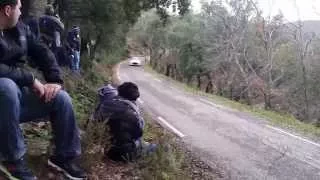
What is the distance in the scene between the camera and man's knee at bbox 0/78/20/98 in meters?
3.17

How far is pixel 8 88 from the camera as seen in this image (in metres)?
3.19

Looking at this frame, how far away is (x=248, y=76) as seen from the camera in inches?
1499

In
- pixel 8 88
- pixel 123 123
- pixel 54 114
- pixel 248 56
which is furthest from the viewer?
pixel 248 56

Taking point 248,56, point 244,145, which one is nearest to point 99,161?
point 244,145

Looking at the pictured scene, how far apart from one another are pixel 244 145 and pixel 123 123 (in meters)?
4.80

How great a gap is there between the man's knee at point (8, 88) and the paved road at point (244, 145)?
418cm

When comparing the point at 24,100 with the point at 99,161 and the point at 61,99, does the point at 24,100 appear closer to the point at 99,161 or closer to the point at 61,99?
the point at 61,99

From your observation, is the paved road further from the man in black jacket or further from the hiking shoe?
the man in black jacket

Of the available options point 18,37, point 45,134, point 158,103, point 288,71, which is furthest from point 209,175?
point 288,71

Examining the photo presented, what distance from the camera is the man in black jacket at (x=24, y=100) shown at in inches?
125

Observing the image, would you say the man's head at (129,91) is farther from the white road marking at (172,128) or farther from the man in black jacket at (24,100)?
the white road marking at (172,128)

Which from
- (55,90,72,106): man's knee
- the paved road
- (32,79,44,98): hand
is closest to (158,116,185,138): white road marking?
the paved road

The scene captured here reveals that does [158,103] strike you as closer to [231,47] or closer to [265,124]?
[265,124]

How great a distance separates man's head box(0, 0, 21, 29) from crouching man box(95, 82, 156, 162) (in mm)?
1906
